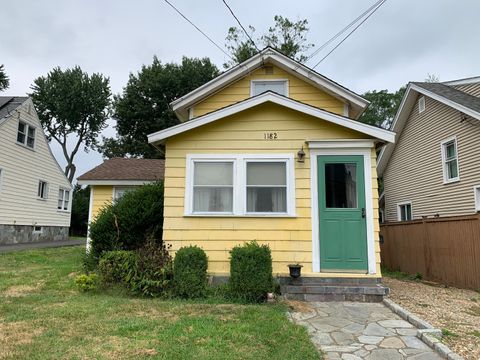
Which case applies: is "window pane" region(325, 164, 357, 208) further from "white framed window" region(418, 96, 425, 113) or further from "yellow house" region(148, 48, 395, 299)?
"white framed window" region(418, 96, 425, 113)

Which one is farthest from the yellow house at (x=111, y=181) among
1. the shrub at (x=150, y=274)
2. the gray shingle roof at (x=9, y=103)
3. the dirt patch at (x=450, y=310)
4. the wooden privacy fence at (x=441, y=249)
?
the dirt patch at (x=450, y=310)

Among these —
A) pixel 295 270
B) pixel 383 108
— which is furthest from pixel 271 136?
pixel 383 108

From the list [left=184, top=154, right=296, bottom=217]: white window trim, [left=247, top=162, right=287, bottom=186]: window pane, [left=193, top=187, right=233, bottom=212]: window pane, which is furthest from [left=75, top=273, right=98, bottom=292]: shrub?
[left=247, top=162, right=287, bottom=186]: window pane

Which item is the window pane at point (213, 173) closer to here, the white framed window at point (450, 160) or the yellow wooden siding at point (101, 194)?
the yellow wooden siding at point (101, 194)

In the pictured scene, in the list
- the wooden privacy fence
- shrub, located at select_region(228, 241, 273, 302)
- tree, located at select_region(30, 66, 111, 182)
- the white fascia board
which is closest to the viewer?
shrub, located at select_region(228, 241, 273, 302)

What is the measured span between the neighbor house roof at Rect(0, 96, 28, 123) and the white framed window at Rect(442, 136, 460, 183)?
58.9 feet

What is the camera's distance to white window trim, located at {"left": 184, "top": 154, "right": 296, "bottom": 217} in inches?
276

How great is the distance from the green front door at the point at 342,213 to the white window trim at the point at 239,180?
0.56m

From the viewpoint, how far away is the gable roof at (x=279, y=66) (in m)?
9.26

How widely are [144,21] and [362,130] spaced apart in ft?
17.8

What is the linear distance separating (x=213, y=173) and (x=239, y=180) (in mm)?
562

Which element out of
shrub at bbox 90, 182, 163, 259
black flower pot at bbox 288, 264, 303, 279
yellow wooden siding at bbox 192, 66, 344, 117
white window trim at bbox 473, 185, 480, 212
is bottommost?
black flower pot at bbox 288, 264, 303, 279

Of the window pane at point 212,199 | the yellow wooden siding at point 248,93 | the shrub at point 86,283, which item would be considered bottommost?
the shrub at point 86,283

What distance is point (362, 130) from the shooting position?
6.83m
